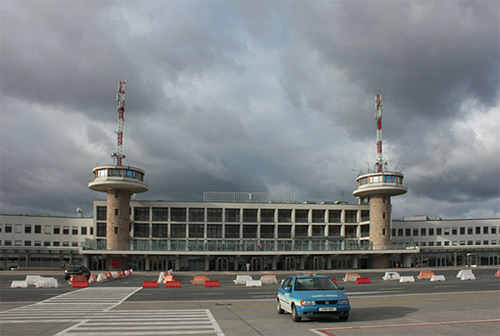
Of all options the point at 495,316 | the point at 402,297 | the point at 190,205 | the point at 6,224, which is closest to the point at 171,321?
the point at 495,316

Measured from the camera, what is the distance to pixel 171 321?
1553cm

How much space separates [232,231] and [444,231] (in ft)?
135

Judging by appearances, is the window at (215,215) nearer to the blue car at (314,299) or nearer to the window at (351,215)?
the window at (351,215)

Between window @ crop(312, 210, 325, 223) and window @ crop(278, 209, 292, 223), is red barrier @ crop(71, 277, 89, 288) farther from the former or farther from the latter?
window @ crop(312, 210, 325, 223)

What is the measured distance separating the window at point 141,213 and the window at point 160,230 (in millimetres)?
2131

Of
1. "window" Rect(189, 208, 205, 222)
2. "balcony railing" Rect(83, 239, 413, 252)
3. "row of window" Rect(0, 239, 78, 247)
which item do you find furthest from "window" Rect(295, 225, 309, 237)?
"row of window" Rect(0, 239, 78, 247)

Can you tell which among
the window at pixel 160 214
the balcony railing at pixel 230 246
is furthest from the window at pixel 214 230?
the balcony railing at pixel 230 246

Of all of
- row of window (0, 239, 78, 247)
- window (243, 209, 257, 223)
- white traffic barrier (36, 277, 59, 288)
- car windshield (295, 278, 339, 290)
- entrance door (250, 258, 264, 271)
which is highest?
window (243, 209, 257, 223)

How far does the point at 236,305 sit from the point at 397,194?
60313 millimetres

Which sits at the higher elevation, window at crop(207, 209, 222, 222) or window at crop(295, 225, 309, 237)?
window at crop(207, 209, 222, 222)

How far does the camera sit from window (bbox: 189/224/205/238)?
A: 7819 cm

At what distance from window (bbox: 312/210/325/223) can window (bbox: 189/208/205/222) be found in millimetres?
19764

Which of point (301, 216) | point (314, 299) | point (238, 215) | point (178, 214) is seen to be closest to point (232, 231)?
point (238, 215)

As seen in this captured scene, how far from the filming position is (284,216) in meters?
81.1
